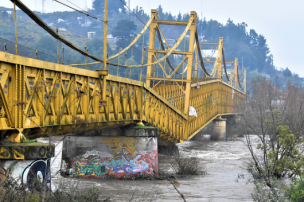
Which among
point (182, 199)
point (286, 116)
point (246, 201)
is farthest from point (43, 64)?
point (286, 116)

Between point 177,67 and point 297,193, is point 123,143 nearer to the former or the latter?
point 297,193

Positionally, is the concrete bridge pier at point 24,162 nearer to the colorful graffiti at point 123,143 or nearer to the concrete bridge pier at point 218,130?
the colorful graffiti at point 123,143

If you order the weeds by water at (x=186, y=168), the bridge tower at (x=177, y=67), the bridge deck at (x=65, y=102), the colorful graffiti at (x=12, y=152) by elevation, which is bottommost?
the weeds by water at (x=186, y=168)

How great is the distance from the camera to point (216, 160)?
102 ft

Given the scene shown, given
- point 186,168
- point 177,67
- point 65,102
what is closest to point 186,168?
point 186,168

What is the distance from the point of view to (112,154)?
19.8 m

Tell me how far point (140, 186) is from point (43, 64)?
26.5 ft

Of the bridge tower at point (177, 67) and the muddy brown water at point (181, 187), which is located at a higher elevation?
the bridge tower at point (177, 67)

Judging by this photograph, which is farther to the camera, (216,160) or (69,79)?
(216,160)

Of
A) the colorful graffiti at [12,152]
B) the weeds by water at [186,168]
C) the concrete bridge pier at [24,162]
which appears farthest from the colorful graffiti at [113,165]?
the colorful graffiti at [12,152]

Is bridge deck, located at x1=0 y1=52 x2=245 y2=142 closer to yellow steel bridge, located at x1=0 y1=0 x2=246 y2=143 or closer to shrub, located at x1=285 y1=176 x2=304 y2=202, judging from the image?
yellow steel bridge, located at x1=0 y1=0 x2=246 y2=143

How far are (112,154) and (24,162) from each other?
960 cm

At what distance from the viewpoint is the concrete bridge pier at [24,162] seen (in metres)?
10.0

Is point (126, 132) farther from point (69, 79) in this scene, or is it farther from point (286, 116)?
point (286, 116)
